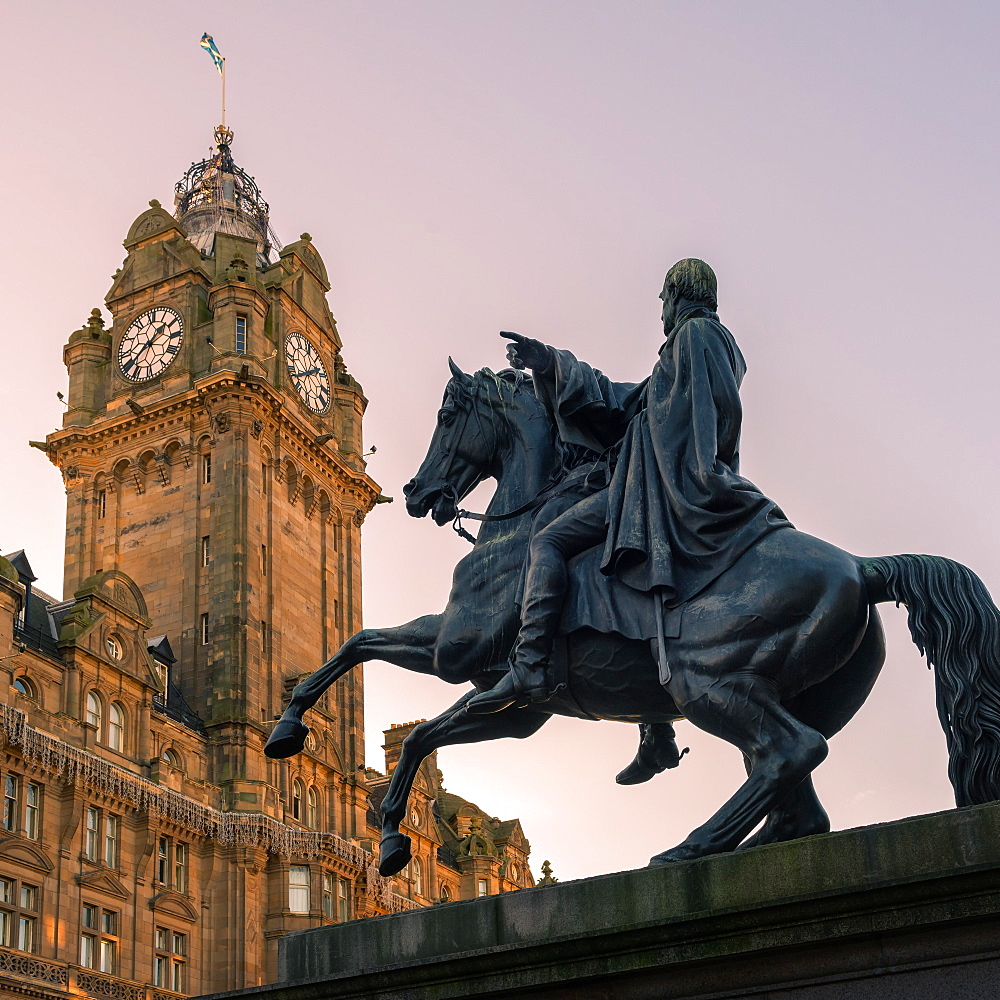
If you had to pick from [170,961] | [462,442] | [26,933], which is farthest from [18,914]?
[462,442]

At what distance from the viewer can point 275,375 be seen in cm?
6297

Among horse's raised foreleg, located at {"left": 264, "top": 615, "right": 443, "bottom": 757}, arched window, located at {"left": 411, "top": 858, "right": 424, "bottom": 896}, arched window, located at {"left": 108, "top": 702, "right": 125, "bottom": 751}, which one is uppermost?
arched window, located at {"left": 108, "top": 702, "right": 125, "bottom": 751}

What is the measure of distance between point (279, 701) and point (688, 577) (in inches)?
2014

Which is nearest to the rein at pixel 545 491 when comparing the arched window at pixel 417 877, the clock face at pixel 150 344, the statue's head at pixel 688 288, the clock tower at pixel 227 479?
the statue's head at pixel 688 288

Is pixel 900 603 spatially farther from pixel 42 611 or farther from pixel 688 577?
pixel 42 611

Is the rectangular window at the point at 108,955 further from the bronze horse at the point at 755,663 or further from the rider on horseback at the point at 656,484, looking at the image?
the rider on horseback at the point at 656,484

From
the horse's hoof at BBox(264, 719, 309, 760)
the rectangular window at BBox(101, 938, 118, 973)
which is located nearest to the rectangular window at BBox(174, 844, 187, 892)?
the rectangular window at BBox(101, 938, 118, 973)

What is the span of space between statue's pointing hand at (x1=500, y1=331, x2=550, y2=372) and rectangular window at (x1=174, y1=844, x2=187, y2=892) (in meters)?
42.9

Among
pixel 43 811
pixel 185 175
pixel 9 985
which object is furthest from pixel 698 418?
A: pixel 185 175

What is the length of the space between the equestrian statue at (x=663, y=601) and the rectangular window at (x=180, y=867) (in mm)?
42295

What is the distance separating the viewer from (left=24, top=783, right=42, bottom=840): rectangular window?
136 feet

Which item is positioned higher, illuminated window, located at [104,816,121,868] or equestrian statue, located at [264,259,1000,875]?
illuminated window, located at [104,816,121,868]

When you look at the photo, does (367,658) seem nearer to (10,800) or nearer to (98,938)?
(10,800)

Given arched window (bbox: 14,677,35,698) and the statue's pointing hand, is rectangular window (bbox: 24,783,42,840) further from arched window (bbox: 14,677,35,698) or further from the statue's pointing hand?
the statue's pointing hand
